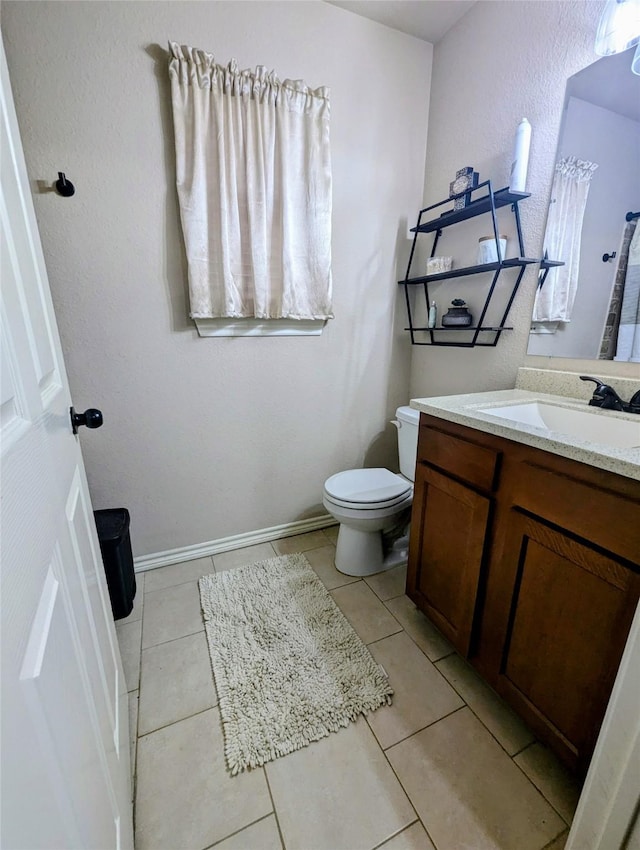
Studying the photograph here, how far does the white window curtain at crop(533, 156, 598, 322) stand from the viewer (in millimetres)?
1261

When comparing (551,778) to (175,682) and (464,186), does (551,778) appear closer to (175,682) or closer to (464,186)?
(175,682)

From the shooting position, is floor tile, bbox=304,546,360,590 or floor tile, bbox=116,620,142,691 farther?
floor tile, bbox=304,546,360,590

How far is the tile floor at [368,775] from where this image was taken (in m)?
0.87

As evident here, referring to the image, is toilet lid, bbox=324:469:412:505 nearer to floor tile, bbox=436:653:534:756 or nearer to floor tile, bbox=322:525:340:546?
floor tile, bbox=322:525:340:546

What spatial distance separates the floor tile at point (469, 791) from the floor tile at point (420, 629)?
0.80ft

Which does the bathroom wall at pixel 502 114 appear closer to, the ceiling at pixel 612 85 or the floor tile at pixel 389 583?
the ceiling at pixel 612 85

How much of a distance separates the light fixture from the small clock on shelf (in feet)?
1.54

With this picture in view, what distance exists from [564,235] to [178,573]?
222cm

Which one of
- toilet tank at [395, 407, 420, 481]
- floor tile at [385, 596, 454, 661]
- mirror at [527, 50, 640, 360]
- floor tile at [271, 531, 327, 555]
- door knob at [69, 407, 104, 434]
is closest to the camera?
door knob at [69, 407, 104, 434]

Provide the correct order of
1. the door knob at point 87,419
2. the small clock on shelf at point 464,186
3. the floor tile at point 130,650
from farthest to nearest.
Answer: the small clock on shelf at point 464,186, the floor tile at point 130,650, the door knob at point 87,419

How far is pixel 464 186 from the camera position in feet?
4.99

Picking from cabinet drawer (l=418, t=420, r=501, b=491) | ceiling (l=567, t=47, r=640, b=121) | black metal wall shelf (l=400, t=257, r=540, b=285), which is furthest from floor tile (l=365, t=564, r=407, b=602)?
ceiling (l=567, t=47, r=640, b=121)

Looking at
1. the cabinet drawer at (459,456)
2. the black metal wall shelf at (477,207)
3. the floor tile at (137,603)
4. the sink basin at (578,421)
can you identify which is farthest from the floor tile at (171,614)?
the black metal wall shelf at (477,207)

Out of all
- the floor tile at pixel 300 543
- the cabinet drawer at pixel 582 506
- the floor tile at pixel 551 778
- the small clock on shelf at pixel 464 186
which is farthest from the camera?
the floor tile at pixel 300 543
